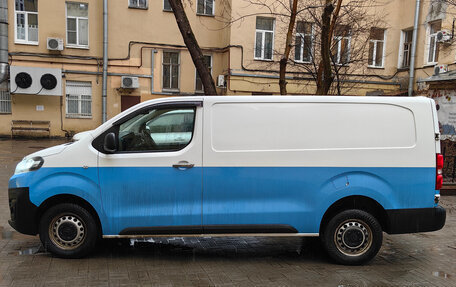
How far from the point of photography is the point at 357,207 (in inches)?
189

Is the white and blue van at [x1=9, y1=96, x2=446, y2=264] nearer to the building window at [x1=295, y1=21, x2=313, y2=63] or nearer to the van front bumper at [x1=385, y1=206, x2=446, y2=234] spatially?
the van front bumper at [x1=385, y1=206, x2=446, y2=234]

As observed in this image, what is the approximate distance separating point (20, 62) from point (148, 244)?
15.7 meters

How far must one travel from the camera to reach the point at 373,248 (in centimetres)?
468

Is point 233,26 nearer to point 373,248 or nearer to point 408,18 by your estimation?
point 408,18

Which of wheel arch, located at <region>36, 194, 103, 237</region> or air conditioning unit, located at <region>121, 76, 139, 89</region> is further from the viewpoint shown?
air conditioning unit, located at <region>121, 76, 139, 89</region>

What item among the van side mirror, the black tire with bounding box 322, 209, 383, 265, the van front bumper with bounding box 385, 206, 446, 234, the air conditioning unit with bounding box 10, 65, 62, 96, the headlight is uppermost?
the air conditioning unit with bounding box 10, 65, 62, 96

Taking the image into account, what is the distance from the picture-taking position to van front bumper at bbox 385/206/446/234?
15.3ft

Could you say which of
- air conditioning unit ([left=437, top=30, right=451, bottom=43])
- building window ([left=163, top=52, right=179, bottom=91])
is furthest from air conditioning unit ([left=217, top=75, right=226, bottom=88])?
air conditioning unit ([left=437, top=30, right=451, bottom=43])

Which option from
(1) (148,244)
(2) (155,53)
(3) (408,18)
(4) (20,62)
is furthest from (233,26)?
(1) (148,244)

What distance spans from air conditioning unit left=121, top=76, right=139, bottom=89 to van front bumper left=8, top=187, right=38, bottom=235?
1419 cm

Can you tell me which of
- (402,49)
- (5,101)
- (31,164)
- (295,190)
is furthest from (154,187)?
(402,49)

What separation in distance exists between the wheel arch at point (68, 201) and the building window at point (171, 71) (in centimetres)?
1521

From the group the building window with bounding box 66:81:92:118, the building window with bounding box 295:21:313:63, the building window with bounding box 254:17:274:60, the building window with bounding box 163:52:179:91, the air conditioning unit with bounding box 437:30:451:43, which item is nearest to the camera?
the building window with bounding box 295:21:313:63

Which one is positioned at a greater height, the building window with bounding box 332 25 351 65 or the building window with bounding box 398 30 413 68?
the building window with bounding box 398 30 413 68
